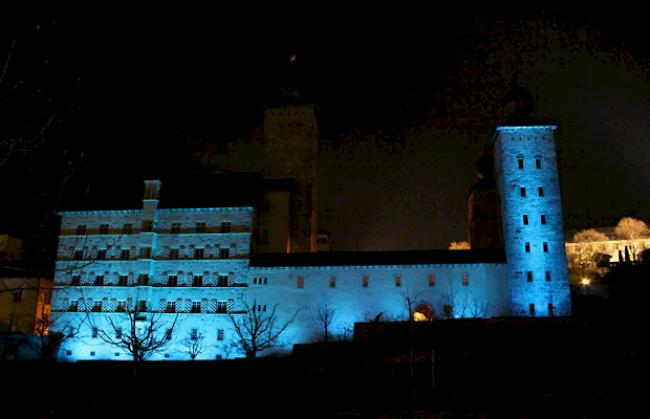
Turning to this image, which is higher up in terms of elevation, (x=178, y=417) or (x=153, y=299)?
(x=153, y=299)

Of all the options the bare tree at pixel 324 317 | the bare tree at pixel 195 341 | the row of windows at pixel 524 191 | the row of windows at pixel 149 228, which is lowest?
the bare tree at pixel 195 341

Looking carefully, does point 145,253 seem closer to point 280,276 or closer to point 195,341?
point 195,341

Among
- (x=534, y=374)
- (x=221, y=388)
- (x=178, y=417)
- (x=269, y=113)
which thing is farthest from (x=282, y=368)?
(x=269, y=113)

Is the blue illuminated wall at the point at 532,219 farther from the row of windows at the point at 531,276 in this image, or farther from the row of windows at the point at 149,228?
the row of windows at the point at 149,228

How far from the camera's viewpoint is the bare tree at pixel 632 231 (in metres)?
78.3

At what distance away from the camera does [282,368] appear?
3281 centimetres

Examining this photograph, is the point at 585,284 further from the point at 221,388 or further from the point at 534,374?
the point at 221,388

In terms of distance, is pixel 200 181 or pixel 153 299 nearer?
pixel 153 299

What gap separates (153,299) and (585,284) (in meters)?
47.2

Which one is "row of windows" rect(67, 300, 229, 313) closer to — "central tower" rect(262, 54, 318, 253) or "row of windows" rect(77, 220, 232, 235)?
"row of windows" rect(77, 220, 232, 235)

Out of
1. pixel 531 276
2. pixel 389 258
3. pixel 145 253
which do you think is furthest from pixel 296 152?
pixel 531 276

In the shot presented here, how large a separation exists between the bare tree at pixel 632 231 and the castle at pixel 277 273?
35.7 meters

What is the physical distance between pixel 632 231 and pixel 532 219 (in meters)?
42.1

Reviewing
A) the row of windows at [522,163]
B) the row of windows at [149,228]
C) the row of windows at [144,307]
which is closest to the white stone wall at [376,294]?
the row of windows at [144,307]
